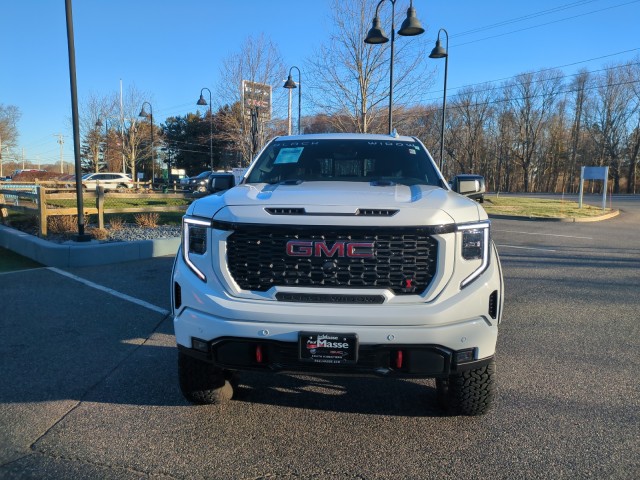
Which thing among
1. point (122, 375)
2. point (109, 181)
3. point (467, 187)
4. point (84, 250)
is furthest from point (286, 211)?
point (109, 181)

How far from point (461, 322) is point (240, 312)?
1.24 metres

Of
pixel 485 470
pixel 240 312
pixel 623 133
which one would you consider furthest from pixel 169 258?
pixel 623 133

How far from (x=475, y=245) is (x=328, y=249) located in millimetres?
859

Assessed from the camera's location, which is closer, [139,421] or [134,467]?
[134,467]

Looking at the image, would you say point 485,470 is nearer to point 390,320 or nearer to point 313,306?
point 390,320

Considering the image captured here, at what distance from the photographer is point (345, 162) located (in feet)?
14.8

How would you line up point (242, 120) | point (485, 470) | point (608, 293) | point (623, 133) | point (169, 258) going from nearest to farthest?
point (485, 470) < point (608, 293) < point (169, 258) < point (242, 120) < point (623, 133)

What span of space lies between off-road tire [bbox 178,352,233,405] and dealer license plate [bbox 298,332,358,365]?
84 centimetres

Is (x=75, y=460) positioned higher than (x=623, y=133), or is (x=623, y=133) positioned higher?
(x=623, y=133)

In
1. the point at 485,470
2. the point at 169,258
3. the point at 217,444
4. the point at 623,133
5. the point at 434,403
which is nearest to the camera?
the point at 485,470

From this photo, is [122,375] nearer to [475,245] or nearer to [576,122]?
[475,245]

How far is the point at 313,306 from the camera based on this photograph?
2.75m

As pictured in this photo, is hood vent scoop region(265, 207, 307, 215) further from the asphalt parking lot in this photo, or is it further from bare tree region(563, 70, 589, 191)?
bare tree region(563, 70, 589, 191)

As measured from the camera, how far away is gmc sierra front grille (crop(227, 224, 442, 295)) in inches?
109
